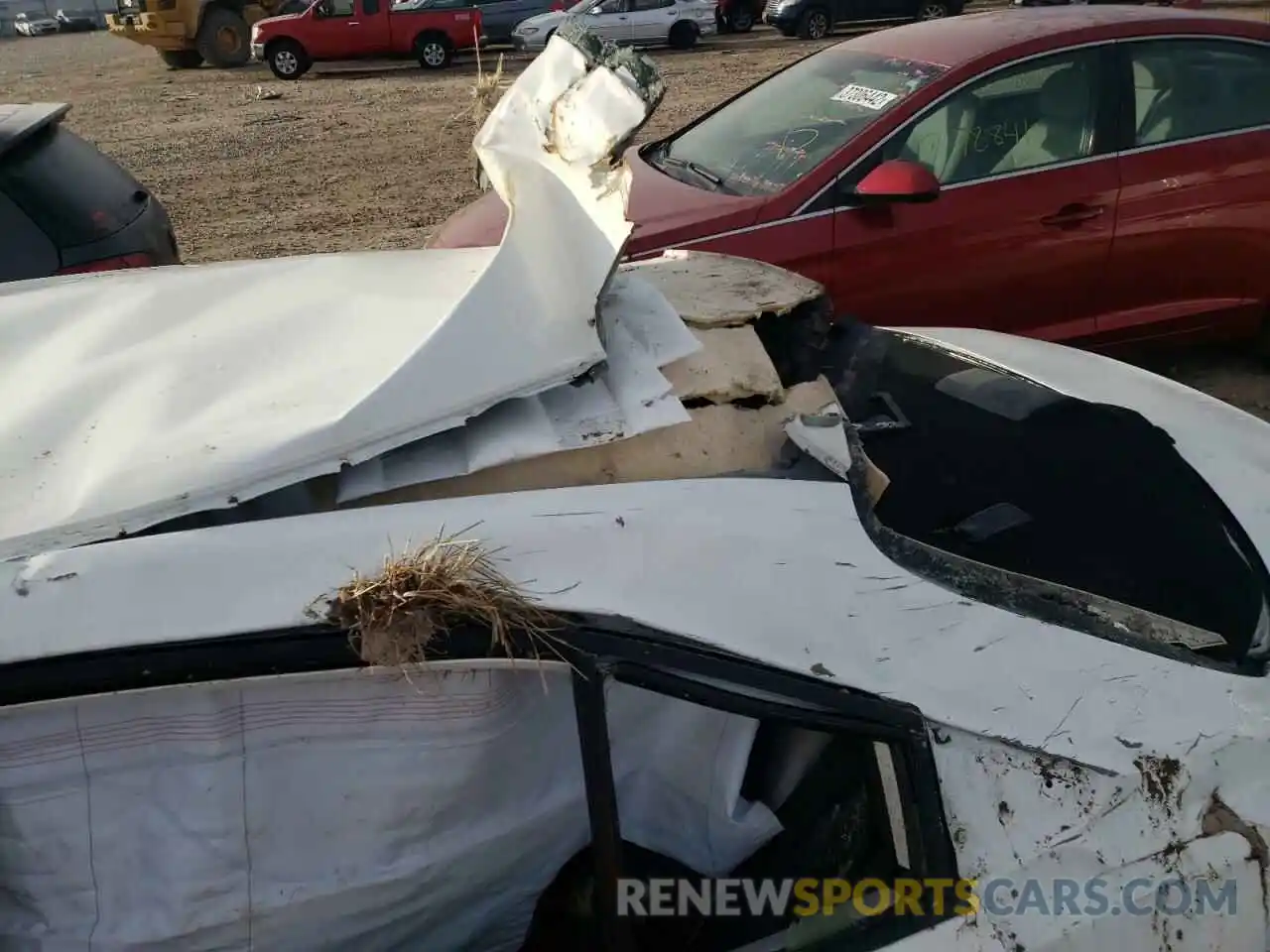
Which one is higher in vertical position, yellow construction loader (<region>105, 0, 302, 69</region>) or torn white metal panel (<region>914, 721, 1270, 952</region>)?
yellow construction loader (<region>105, 0, 302, 69</region>)

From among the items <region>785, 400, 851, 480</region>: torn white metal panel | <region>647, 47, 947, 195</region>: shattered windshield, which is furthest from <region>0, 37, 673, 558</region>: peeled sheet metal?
<region>647, 47, 947, 195</region>: shattered windshield

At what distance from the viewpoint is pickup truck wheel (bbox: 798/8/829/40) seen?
62.8ft

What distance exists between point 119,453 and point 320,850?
59 cm

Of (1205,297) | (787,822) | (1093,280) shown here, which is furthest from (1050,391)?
(1205,297)

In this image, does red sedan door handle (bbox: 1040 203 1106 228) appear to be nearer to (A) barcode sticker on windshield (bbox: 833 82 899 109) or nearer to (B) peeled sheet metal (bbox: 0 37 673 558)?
(A) barcode sticker on windshield (bbox: 833 82 899 109)

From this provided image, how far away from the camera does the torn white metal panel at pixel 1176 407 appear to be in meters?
Result: 2.04

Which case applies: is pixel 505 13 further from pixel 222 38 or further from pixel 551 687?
pixel 551 687

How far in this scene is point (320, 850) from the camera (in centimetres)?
138

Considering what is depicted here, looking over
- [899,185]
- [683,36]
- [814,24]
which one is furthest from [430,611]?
[814,24]

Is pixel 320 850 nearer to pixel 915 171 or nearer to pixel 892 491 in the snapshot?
pixel 892 491

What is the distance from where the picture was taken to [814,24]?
1933 centimetres

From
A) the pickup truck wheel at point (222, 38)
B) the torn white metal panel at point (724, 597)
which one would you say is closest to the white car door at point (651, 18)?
the pickup truck wheel at point (222, 38)

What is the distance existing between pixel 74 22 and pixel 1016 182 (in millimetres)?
39778

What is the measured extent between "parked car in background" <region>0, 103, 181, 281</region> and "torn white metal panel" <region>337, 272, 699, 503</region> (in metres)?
2.74
